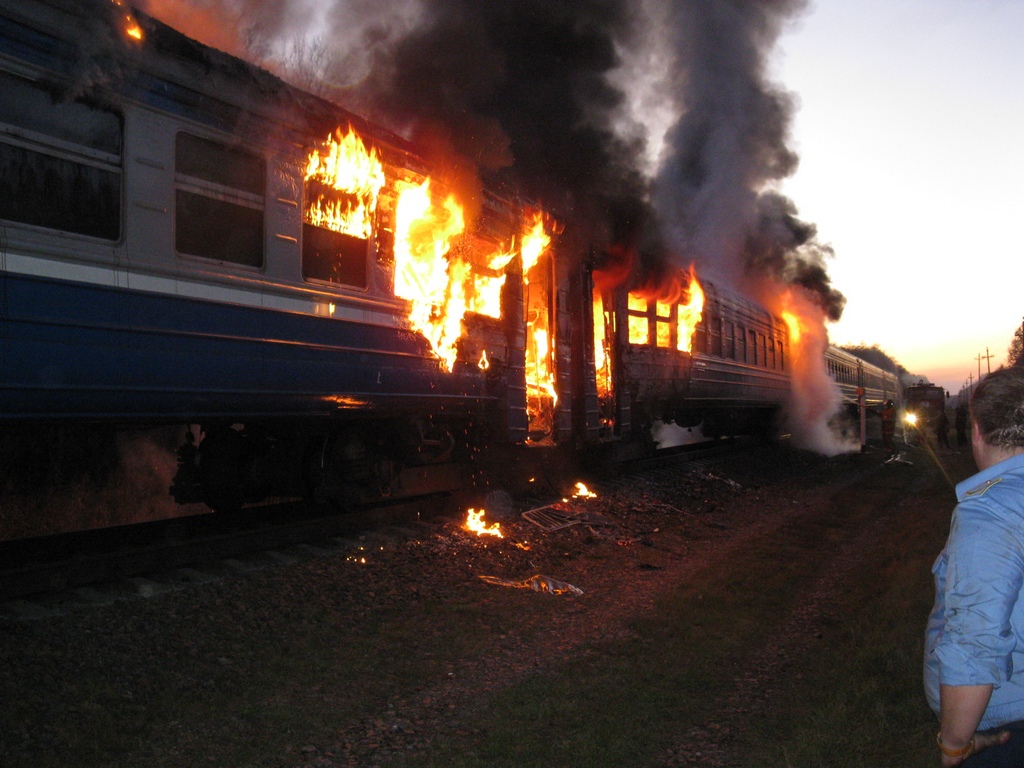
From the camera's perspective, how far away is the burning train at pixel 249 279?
4.21m

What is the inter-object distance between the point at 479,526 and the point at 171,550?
2891 mm

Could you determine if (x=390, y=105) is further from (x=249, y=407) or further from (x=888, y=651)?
(x=888, y=651)

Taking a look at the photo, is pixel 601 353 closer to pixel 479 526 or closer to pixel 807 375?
pixel 479 526

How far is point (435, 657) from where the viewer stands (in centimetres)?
413

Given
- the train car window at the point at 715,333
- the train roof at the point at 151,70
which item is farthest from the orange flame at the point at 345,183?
the train car window at the point at 715,333

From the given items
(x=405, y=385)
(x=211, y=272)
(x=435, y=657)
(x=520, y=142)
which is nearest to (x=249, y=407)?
(x=211, y=272)

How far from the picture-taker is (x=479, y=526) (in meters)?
7.18

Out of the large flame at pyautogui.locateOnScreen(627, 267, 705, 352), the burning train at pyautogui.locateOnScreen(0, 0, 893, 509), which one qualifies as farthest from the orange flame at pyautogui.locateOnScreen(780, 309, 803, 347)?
the burning train at pyautogui.locateOnScreen(0, 0, 893, 509)

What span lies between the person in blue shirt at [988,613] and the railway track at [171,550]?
4.12 m

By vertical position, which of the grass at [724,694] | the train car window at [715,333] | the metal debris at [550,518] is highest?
the train car window at [715,333]

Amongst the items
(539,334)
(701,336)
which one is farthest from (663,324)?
(539,334)

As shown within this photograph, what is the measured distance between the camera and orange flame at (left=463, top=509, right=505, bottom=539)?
271 inches

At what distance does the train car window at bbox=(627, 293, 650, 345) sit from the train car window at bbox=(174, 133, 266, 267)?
6.98 metres

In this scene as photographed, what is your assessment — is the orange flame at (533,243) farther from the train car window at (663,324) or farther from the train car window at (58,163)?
the train car window at (58,163)
